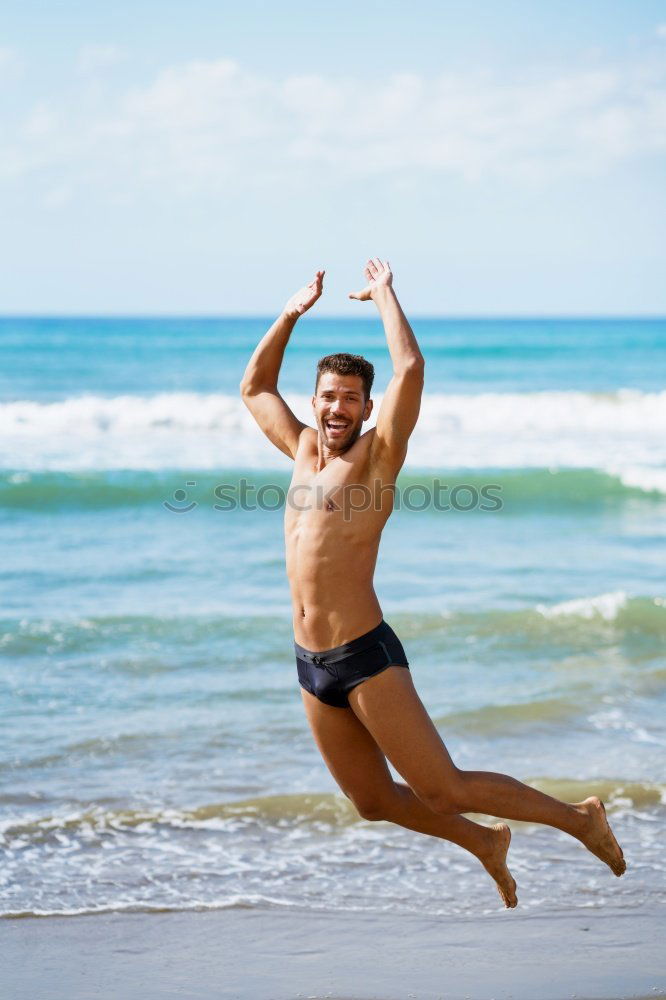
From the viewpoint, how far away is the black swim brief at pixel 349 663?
4465mm

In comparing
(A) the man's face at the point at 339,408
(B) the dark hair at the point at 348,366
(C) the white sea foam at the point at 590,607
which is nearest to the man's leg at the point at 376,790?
(A) the man's face at the point at 339,408

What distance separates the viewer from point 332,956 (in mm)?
4824

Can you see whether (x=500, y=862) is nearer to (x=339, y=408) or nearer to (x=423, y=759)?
(x=423, y=759)

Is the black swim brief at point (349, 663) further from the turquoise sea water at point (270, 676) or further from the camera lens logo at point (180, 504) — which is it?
the camera lens logo at point (180, 504)

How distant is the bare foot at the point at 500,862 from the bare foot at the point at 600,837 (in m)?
0.32

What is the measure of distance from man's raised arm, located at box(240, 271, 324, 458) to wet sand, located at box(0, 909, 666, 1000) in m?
2.12

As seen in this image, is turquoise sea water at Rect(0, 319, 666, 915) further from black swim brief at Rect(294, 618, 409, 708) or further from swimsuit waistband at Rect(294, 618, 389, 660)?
swimsuit waistband at Rect(294, 618, 389, 660)

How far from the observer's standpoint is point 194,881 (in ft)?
18.8

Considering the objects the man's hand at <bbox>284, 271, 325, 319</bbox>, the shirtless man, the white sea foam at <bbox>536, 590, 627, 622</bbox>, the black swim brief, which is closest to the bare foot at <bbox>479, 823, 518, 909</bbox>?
the shirtless man

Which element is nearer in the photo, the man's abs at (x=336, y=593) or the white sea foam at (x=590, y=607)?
the man's abs at (x=336, y=593)

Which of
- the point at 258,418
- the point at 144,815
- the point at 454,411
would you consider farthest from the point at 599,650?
the point at 454,411

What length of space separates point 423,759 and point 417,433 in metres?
22.3

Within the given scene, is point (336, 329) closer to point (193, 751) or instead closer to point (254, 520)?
point (254, 520)

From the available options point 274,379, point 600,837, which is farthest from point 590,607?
point 274,379
